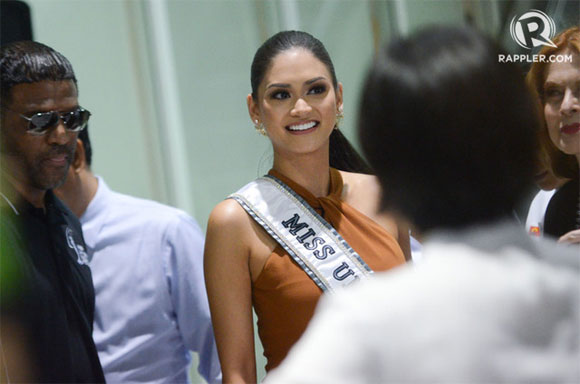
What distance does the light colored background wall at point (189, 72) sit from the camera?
3.77m

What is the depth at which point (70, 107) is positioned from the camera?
2061 mm

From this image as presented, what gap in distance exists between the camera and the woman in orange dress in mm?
2018

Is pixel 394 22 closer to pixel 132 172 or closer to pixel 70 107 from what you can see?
pixel 132 172

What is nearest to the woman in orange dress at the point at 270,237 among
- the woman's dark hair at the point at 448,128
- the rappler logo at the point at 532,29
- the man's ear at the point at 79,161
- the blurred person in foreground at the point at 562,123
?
the blurred person in foreground at the point at 562,123

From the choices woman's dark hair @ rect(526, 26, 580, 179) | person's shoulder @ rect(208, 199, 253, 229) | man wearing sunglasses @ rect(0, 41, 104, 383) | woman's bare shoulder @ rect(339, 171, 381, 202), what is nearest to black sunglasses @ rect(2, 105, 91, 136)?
man wearing sunglasses @ rect(0, 41, 104, 383)

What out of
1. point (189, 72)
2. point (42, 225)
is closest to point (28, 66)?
point (42, 225)

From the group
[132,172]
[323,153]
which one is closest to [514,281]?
[323,153]

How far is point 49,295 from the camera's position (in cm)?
182

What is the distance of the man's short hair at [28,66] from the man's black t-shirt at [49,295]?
0.93 feet

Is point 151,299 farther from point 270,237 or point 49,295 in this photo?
point 49,295

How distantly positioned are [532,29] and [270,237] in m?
1.10

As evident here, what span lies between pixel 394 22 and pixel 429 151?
3139 millimetres

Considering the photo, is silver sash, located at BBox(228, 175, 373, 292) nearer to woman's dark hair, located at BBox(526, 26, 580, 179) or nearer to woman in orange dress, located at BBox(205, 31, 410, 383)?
woman in orange dress, located at BBox(205, 31, 410, 383)

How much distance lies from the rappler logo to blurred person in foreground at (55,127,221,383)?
1.17 meters
